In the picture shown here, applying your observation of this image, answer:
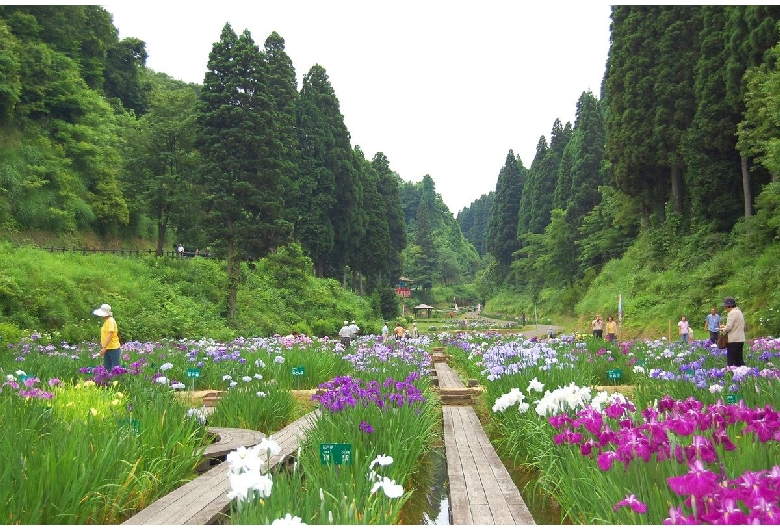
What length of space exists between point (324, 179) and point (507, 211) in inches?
1191

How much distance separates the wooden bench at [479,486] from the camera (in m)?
3.27

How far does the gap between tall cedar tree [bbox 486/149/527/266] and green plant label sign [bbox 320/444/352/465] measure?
56.5 meters

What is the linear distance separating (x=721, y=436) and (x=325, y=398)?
9.14 ft

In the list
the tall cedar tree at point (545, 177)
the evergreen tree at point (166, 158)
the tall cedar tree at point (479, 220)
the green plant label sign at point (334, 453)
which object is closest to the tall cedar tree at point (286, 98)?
the evergreen tree at point (166, 158)

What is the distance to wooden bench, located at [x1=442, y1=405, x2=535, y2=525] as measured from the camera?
10.7ft

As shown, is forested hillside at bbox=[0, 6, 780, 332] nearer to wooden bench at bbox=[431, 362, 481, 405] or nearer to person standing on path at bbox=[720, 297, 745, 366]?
person standing on path at bbox=[720, 297, 745, 366]

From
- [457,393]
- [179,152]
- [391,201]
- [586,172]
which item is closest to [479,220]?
[391,201]

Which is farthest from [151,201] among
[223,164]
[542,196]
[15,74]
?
[542,196]

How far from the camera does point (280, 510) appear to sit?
230 cm

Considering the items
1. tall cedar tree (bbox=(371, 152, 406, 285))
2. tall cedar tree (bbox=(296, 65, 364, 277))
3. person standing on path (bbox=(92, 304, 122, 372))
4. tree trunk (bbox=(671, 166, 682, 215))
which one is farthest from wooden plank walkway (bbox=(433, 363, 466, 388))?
tall cedar tree (bbox=(371, 152, 406, 285))

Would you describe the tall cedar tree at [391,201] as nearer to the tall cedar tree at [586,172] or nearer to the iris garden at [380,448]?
the tall cedar tree at [586,172]

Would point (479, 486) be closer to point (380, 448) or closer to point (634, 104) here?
point (380, 448)

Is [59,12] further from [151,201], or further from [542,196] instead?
[542,196]

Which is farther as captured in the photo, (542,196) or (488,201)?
(488,201)
